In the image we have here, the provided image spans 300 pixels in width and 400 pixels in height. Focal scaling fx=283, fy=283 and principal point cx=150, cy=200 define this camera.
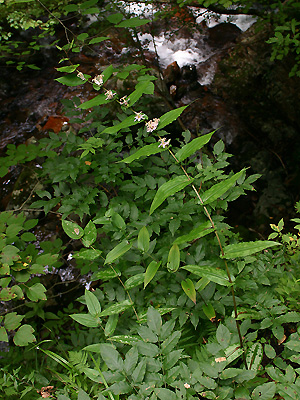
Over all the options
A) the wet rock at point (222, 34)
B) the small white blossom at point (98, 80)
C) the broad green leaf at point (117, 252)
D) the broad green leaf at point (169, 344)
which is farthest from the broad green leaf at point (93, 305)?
the wet rock at point (222, 34)

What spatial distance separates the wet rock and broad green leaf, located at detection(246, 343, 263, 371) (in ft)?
18.8

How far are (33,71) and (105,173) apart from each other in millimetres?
4738

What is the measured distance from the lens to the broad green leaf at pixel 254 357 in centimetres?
119

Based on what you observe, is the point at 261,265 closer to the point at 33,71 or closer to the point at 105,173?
the point at 105,173

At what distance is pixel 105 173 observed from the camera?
1.90m

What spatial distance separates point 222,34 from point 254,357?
6178 mm

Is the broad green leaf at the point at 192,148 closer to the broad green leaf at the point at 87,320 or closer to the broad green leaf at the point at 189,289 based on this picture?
the broad green leaf at the point at 189,289

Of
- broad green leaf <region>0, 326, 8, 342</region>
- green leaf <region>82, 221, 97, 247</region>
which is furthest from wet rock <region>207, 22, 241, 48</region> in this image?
broad green leaf <region>0, 326, 8, 342</region>

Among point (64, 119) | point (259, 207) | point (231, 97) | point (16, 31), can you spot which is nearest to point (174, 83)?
point (231, 97)

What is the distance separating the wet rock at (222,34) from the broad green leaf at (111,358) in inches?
234

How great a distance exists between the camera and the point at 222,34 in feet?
18.9

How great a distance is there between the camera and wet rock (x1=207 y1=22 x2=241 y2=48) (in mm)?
5629

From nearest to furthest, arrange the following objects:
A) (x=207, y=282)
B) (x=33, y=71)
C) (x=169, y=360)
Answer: (x=169, y=360), (x=207, y=282), (x=33, y=71)

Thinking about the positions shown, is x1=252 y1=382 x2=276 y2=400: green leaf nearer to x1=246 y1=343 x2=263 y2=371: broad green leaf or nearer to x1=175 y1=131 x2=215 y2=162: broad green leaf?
x1=246 y1=343 x2=263 y2=371: broad green leaf
